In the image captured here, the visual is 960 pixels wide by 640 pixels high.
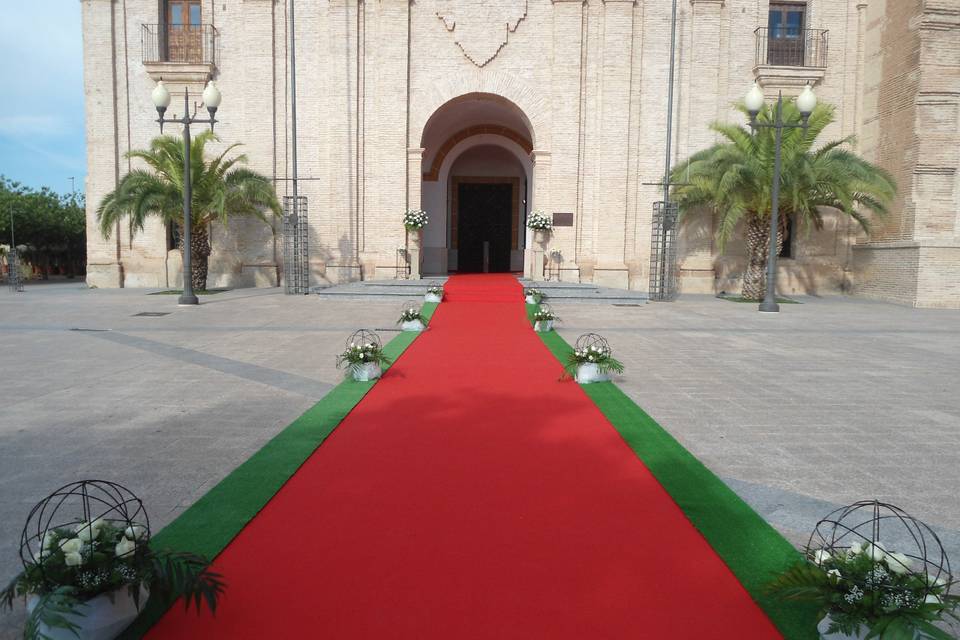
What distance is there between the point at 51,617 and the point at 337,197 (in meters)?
18.4

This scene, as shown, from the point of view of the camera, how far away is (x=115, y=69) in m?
20.1

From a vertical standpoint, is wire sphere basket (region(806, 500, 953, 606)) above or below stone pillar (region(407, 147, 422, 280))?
below

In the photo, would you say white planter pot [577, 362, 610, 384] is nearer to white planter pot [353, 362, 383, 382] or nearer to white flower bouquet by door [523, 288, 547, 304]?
white planter pot [353, 362, 383, 382]

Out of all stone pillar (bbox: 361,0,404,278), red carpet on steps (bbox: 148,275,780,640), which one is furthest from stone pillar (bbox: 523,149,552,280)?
red carpet on steps (bbox: 148,275,780,640)

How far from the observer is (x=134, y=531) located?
8.81ft

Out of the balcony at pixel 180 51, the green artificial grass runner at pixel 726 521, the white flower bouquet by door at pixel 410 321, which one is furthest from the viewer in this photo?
the balcony at pixel 180 51

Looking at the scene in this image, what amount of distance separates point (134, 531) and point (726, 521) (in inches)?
113

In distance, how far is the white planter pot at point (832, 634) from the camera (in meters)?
2.41

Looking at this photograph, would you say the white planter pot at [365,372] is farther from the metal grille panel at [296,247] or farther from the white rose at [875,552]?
the metal grille panel at [296,247]

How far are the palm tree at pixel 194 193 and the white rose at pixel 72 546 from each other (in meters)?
16.0

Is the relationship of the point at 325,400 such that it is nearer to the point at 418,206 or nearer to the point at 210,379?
the point at 210,379

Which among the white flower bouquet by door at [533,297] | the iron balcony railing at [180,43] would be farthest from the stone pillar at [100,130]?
the white flower bouquet by door at [533,297]

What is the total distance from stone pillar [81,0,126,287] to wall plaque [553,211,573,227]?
1320 centimetres

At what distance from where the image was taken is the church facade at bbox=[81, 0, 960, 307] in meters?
19.6
